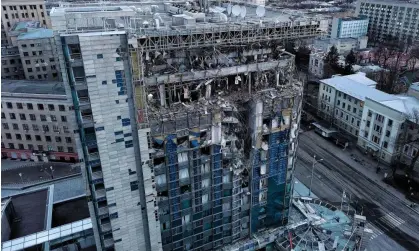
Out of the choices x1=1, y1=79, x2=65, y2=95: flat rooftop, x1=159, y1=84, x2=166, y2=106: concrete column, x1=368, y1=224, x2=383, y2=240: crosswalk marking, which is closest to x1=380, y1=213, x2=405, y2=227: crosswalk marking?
x1=368, y1=224, x2=383, y2=240: crosswalk marking

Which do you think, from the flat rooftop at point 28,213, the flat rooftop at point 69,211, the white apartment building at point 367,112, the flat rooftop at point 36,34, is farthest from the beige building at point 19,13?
the white apartment building at point 367,112

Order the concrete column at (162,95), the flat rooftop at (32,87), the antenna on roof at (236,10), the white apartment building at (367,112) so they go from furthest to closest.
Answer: the flat rooftop at (32,87)
the white apartment building at (367,112)
the antenna on roof at (236,10)
the concrete column at (162,95)

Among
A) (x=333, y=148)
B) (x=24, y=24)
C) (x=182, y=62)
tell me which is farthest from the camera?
(x=24, y=24)

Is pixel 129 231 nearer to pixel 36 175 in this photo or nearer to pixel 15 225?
pixel 15 225

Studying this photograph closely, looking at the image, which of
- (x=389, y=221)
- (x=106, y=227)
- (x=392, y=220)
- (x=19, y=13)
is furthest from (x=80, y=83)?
(x=19, y=13)

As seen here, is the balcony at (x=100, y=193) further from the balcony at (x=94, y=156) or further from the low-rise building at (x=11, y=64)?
the low-rise building at (x=11, y=64)

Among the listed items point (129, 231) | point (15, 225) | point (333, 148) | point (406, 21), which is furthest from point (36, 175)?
point (406, 21)

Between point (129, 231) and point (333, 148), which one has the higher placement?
point (129, 231)
